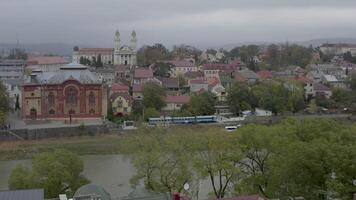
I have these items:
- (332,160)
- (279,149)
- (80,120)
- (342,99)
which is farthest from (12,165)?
(342,99)

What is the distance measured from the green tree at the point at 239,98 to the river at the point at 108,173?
10376 millimetres

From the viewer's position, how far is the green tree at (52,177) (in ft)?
37.9

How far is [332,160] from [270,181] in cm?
171

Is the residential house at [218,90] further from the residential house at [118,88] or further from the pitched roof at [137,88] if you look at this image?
the residential house at [118,88]

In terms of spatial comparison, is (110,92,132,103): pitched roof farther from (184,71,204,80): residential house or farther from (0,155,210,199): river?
(184,71,204,80): residential house

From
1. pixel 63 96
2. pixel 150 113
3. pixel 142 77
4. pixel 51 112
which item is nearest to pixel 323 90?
pixel 142 77

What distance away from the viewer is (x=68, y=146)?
24.5m

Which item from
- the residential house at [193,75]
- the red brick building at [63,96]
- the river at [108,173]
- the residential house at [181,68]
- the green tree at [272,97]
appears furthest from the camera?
the residential house at [181,68]

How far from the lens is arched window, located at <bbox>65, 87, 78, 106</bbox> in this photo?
28.3 meters

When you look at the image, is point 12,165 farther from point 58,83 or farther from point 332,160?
point 332,160

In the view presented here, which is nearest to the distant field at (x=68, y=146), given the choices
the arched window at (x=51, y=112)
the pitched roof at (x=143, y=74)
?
the arched window at (x=51, y=112)

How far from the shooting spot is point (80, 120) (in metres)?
28.5

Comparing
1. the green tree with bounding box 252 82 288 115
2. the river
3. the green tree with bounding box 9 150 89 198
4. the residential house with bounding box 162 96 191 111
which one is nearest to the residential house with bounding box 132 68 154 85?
the residential house with bounding box 162 96 191 111

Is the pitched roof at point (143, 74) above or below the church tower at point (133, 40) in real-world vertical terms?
below
